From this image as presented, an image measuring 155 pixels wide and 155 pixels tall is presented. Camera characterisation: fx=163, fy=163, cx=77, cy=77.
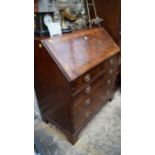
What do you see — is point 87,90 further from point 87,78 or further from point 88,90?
point 87,78

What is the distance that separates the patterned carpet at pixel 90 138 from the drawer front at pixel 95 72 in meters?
0.61

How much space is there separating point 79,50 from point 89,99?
51 cm

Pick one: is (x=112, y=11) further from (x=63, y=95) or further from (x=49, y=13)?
(x=63, y=95)

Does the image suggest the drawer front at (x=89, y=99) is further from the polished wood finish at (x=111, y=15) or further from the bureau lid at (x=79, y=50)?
the polished wood finish at (x=111, y=15)

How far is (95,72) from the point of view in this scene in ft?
5.33

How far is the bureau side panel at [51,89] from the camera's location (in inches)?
53.2

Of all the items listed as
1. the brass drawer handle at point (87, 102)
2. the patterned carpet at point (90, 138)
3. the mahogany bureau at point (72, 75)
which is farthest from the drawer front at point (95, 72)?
the patterned carpet at point (90, 138)

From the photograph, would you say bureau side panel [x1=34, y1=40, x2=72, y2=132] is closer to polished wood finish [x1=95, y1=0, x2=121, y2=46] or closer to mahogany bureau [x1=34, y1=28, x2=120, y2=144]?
mahogany bureau [x1=34, y1=28, x2=120, y2=144]

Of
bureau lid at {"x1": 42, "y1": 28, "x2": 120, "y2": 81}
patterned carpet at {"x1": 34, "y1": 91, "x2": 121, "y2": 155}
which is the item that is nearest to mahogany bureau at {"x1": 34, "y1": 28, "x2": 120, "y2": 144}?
bureau lid at {"x1": 42, "y1": 28, "x2": 120, "y2": 81}

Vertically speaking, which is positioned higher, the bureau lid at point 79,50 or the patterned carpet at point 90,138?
the bureau lid at point 79,50

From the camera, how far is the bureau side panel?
1.35 m

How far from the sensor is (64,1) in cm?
182

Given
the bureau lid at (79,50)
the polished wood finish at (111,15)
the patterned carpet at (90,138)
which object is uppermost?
the polished wood finish at (111,15)
